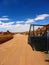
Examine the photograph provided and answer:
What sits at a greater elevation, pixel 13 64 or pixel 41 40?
pixel 41 40

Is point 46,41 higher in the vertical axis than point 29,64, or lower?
higher

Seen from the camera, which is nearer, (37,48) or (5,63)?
(5,63)

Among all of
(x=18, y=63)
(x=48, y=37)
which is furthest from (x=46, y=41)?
(x=18, y=63)

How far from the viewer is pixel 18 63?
11.4 metres

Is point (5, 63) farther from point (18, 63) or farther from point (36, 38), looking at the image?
point (36, 38)

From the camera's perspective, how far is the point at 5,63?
11367 millimetres

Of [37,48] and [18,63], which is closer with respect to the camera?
[18,63]

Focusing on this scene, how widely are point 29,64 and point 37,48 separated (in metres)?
3.25

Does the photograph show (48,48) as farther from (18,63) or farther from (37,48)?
(18,63)

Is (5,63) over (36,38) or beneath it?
beneath

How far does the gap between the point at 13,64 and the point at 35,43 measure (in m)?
3.64

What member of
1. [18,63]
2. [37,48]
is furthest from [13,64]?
[37,48]

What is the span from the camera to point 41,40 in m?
14.1

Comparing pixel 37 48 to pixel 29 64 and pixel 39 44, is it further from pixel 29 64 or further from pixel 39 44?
pixel 29 64
